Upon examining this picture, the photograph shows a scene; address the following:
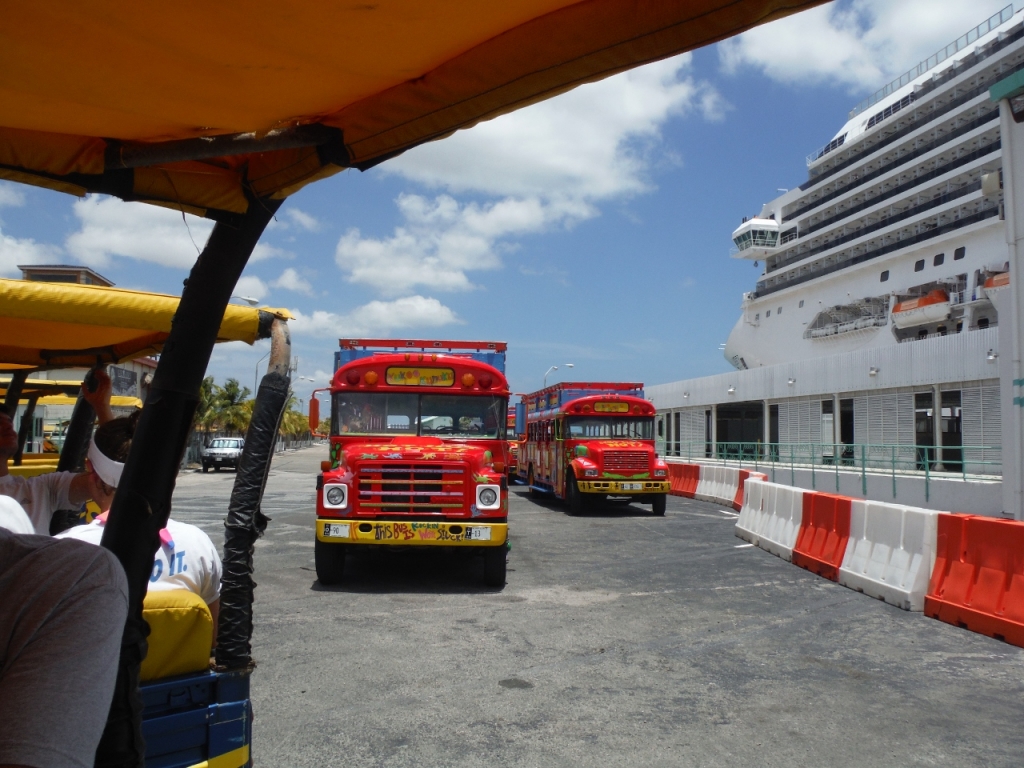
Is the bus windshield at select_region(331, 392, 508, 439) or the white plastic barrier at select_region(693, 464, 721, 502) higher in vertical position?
the bus windshield at select_region(331, 392, 508, 439)

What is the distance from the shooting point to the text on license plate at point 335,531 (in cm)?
934

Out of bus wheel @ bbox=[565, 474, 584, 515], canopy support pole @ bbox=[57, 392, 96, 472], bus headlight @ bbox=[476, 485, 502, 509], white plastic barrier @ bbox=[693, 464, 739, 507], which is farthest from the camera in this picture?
white plastic barrier @ bbox=[693, 464, 739, 507]

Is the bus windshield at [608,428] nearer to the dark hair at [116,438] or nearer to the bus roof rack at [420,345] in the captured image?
the bus roof rack at [420,345]

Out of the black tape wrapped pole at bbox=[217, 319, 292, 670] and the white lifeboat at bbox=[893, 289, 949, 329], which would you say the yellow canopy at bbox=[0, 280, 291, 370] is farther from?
the white lifeboat at bbox=[893, 289, 949, 329]

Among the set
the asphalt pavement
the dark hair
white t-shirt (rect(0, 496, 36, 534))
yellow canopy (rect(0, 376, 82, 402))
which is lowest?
the asphalt pavement

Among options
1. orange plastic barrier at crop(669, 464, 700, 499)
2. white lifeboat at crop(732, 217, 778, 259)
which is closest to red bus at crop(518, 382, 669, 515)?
orange plastic barrier at crop(669, 464, 700, 499)

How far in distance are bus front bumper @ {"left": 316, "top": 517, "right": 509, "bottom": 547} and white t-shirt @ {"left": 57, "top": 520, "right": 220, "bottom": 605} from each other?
19.9 ft

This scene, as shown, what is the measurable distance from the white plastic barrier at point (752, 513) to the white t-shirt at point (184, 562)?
1128 cm

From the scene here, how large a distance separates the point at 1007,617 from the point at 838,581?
2717mm

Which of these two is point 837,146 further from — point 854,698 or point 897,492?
point 854,698

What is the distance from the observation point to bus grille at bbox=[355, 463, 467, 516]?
31.3 ft

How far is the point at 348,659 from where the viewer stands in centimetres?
654

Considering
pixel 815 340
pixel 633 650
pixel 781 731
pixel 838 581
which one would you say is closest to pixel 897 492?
pixel 838 581

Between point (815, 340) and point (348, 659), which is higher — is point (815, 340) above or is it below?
above
